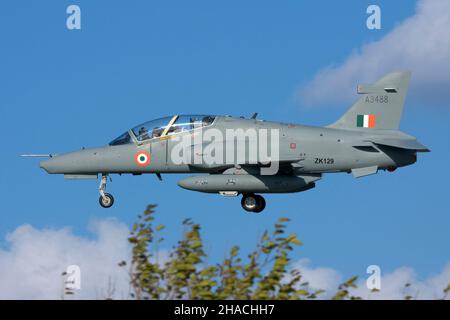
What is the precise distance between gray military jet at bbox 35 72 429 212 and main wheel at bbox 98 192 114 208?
46.7 inches

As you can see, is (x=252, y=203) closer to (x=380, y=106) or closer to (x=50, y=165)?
(x=380, y=106)

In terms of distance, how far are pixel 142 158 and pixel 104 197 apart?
225 centimetres

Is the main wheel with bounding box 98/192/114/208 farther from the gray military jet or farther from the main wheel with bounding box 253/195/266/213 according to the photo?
the main wheel with bounding box 253/195/266/213

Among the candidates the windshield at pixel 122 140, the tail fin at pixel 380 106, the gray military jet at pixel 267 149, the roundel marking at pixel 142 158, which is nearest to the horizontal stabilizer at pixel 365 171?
the gray military jet at pixel 267 149

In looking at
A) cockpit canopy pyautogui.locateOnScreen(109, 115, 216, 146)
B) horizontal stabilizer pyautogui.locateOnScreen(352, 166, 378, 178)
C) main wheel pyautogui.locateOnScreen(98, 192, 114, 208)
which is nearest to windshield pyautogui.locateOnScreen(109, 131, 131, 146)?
cockpit canopy pyautogui.locateOnScreen(109, 115, 216, 146)

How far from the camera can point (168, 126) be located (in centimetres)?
3331

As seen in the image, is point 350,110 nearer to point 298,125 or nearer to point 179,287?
point 298,125

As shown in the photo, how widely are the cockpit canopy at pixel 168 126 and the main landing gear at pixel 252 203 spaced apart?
3.09 metres

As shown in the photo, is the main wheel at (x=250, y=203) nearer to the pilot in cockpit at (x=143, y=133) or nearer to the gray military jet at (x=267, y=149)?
the gray military jet at (x=267, y=149)

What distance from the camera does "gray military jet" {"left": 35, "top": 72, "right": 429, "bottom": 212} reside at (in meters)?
32.7

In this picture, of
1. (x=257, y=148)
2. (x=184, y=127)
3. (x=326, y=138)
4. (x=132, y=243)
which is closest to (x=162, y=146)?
(x=184, y=127)

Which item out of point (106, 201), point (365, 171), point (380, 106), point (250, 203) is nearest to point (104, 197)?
point (106, 201)

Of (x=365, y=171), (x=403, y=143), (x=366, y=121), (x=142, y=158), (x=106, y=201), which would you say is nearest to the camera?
(x=403, y=143)
